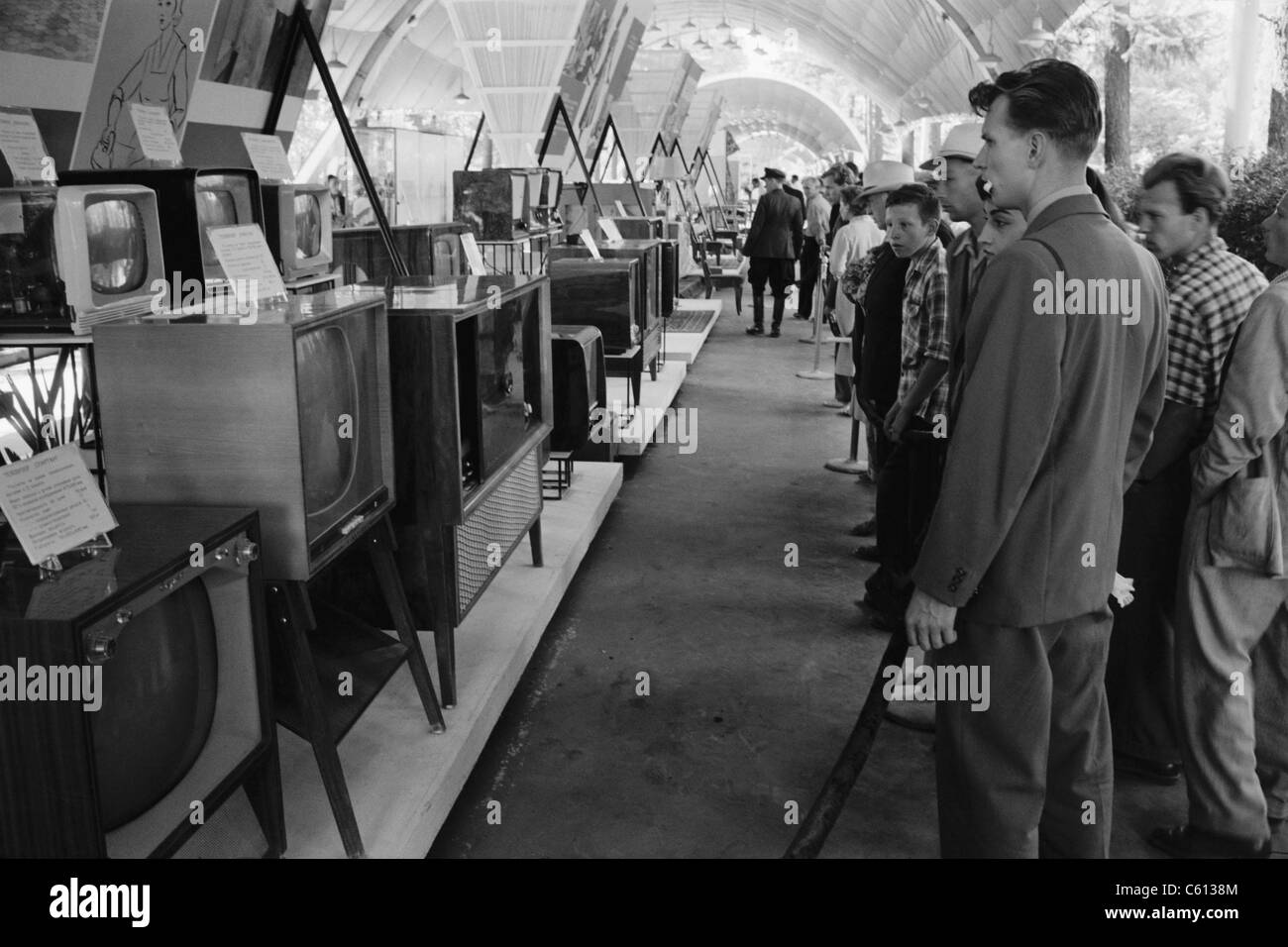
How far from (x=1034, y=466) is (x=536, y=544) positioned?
2.89m

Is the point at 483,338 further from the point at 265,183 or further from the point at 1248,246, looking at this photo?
the point at 1248,246

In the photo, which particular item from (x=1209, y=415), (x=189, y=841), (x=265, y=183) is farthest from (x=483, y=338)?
(x=1209, y=415)

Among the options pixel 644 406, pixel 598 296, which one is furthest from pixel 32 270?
pixel 644 406

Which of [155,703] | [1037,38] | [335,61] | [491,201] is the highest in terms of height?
[335,61]


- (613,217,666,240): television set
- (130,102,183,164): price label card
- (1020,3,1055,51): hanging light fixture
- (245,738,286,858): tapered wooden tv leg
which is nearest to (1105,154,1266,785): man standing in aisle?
(245,738,286,858): tapered wooden tv leg

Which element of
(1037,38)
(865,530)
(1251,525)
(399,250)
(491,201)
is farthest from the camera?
(1037,38)

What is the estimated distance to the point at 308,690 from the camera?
2576 millimetres

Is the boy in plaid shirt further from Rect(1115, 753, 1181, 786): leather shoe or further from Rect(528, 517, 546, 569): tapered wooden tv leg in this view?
Rect(528, 517, 546, 569): tapered wooden tv leg

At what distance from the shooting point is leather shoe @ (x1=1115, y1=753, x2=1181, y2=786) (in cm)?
358

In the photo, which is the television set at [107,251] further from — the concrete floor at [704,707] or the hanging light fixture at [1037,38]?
the hanging light fixture at [1037,38]

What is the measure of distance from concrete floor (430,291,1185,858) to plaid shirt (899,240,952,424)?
3.36 ft

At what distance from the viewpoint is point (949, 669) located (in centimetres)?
253

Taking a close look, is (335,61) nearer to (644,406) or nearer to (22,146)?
(644,406)

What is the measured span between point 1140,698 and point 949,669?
4.51 ft
